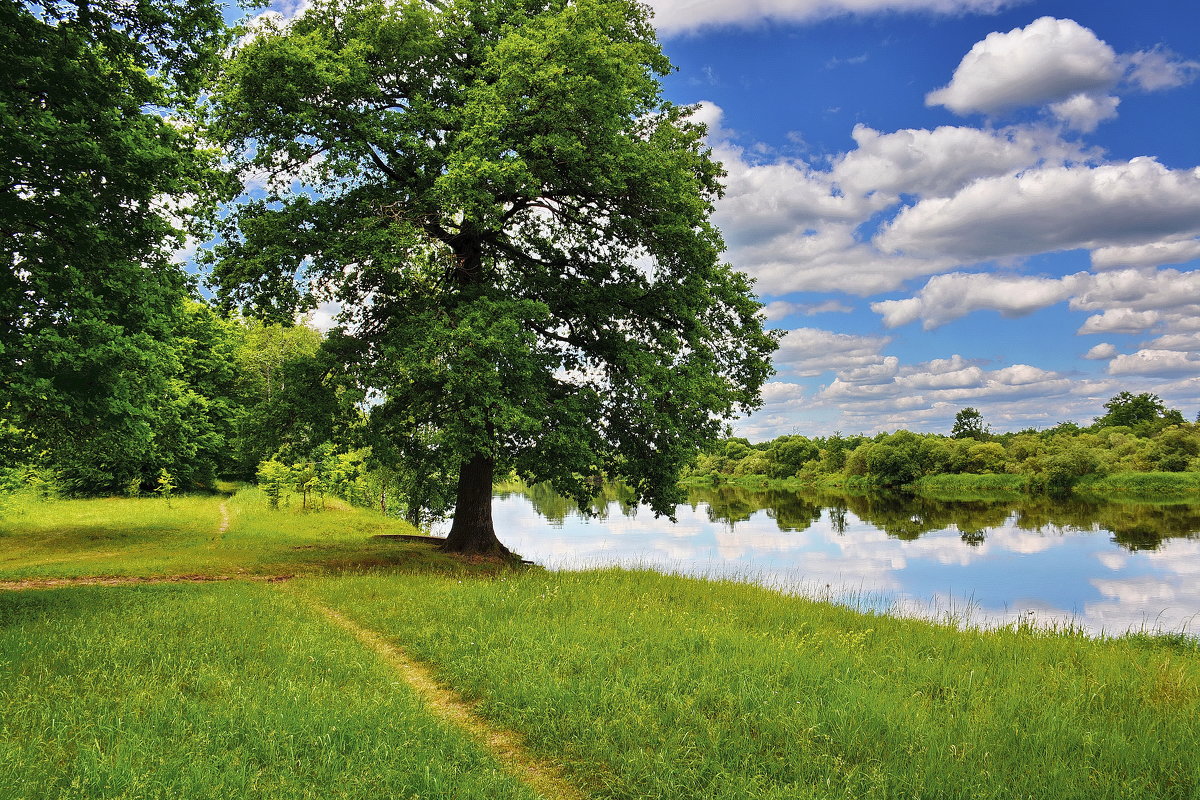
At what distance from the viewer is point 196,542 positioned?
24.5 meters

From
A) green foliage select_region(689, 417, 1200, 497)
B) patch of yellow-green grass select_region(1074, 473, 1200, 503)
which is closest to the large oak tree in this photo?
green foliage select_region(689, 417, 1200, 497)

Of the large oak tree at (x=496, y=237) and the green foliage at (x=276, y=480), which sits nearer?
the large oak tree at (x=496, y=237)

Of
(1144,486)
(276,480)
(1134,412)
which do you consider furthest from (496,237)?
(1134,412)

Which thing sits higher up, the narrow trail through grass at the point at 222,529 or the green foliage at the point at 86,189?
the green foliage at the point at 86,189

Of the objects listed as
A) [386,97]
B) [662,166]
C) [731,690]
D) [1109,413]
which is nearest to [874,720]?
→ [731,690]

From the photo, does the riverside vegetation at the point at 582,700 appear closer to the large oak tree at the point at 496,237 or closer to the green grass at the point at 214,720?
the green grass at the point at 214,720

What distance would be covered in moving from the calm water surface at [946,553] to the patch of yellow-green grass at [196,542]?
664 centimetres

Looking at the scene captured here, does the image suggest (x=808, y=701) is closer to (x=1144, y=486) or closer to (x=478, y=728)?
(x=478, y=728)

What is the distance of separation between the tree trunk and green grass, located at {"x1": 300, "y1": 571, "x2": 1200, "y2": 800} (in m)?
8.42

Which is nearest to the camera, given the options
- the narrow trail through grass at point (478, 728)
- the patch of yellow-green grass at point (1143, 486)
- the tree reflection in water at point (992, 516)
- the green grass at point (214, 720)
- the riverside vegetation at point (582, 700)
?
the green grass at point (214, 720)

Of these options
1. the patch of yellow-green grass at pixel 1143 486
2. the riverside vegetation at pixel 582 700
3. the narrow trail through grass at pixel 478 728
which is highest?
the patch of yellow-green grass at pixel 1143 486

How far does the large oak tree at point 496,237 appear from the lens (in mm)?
16250

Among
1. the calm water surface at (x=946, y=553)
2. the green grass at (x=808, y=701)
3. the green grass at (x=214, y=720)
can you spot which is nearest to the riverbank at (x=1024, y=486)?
the calm water surface at (x=946, y=553)

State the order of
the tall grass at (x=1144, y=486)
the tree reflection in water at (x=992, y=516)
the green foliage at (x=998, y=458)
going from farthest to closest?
1. the green foliage at (x=998, y=458)
2. the tall grass at (x=1144, y=486)
3. the tree reflection in water at (x=992, y=516)
